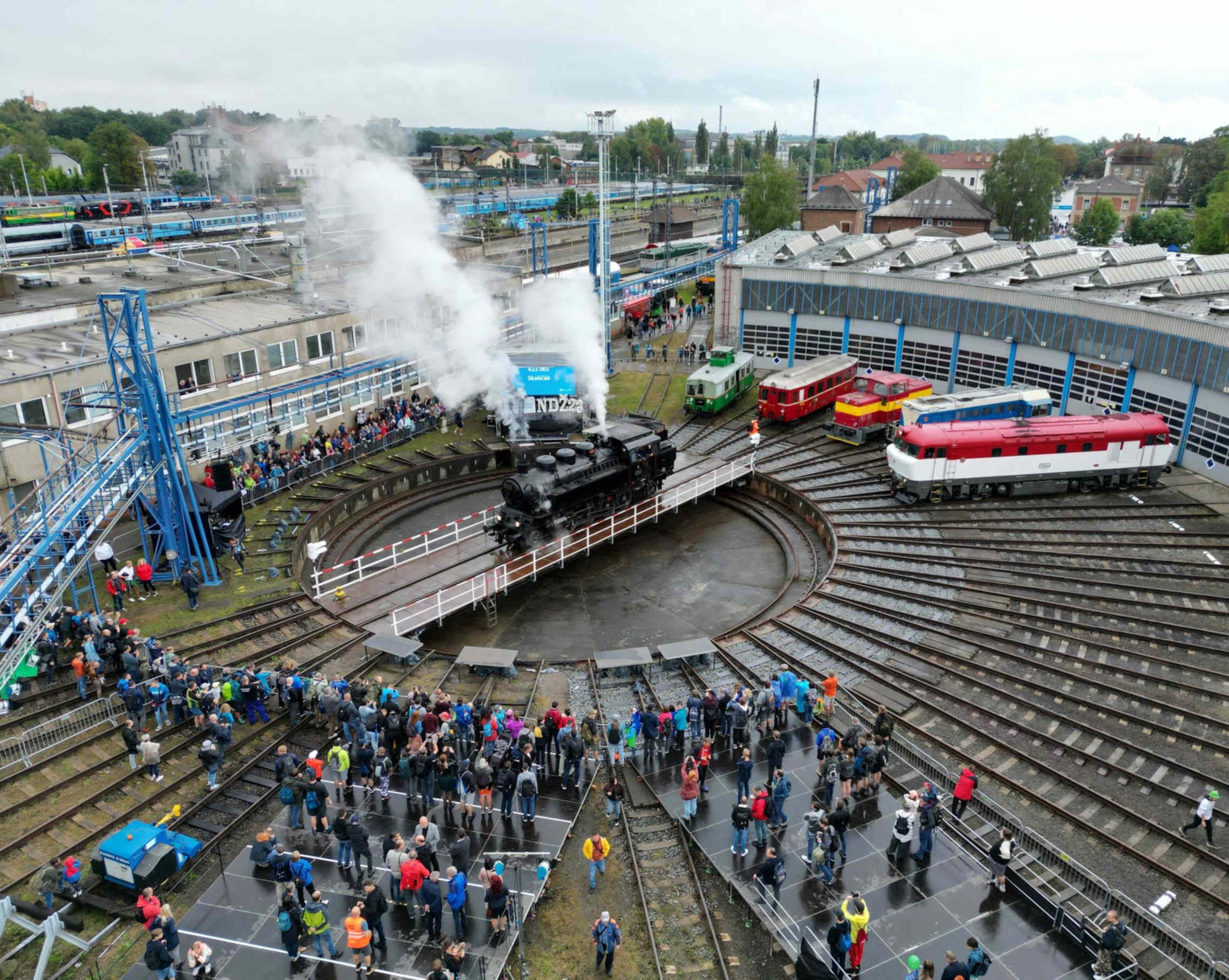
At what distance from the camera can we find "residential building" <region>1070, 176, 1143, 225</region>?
344ft

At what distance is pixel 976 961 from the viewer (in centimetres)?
1115

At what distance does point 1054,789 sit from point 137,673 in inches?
762

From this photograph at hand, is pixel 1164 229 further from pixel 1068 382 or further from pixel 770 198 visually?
pixel 1068 382

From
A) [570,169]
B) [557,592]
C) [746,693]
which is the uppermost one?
[570,169]

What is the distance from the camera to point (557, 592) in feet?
87.3

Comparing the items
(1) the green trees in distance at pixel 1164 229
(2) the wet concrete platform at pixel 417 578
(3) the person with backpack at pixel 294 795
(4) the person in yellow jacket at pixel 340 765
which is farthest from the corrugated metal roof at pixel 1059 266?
(1) the green trees in distance at pixel 1164 229

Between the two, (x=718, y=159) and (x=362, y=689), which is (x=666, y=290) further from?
(x=718, y=159)

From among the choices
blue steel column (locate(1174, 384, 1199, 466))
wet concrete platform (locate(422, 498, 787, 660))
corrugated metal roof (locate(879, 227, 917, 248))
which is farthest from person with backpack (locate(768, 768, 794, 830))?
corrugated metal roof (locate(879, 227, 917, 248))

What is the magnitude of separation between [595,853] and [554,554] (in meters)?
13.4

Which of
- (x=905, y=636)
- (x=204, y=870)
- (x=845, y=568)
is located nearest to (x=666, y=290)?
(x=845, y=568)

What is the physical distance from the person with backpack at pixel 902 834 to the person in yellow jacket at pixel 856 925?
91.5 inches

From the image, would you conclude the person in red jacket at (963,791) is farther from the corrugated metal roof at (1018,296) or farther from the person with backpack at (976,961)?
the corrugated metal roof at (1018,296)

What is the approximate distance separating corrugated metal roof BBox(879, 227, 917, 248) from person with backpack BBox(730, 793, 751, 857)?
4122 centimetres

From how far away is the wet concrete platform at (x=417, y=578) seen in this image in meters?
24.3
